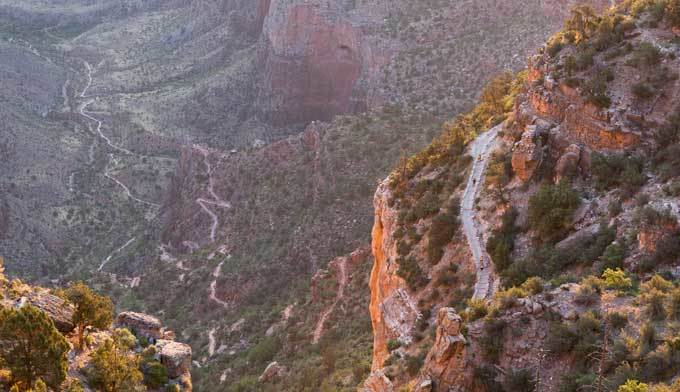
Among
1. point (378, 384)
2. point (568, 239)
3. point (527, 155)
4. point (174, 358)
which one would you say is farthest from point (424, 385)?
point (527, 155)

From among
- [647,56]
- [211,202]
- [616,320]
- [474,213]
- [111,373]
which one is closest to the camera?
[616,320]

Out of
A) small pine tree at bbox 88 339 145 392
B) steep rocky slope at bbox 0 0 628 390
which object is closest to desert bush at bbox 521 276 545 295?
steep rocky slope at bbox 0 0 628 390

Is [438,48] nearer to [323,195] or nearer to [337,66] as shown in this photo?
[337,66]

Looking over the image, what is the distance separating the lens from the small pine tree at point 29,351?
24.1 metres

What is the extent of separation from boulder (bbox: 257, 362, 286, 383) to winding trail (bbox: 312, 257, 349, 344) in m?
2.73

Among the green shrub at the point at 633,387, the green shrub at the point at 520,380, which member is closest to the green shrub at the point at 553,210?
the green shrub at the point at 520,380

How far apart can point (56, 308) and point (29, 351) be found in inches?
242

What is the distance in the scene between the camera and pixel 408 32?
258 feet

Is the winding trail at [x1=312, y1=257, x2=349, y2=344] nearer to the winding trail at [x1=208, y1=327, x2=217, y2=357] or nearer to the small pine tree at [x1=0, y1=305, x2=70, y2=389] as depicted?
the winding trail at [x1=208, y1=327, x2=217, y2=357]

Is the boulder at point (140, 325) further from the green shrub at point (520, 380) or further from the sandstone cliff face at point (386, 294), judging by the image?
the green shrub at point (520, 380)

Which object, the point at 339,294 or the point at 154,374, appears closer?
the point at 154,374

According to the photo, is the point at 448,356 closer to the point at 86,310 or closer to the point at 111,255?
the point at 86,310

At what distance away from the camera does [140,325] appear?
111ft

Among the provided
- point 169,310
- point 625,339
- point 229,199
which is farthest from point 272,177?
point 625,339
